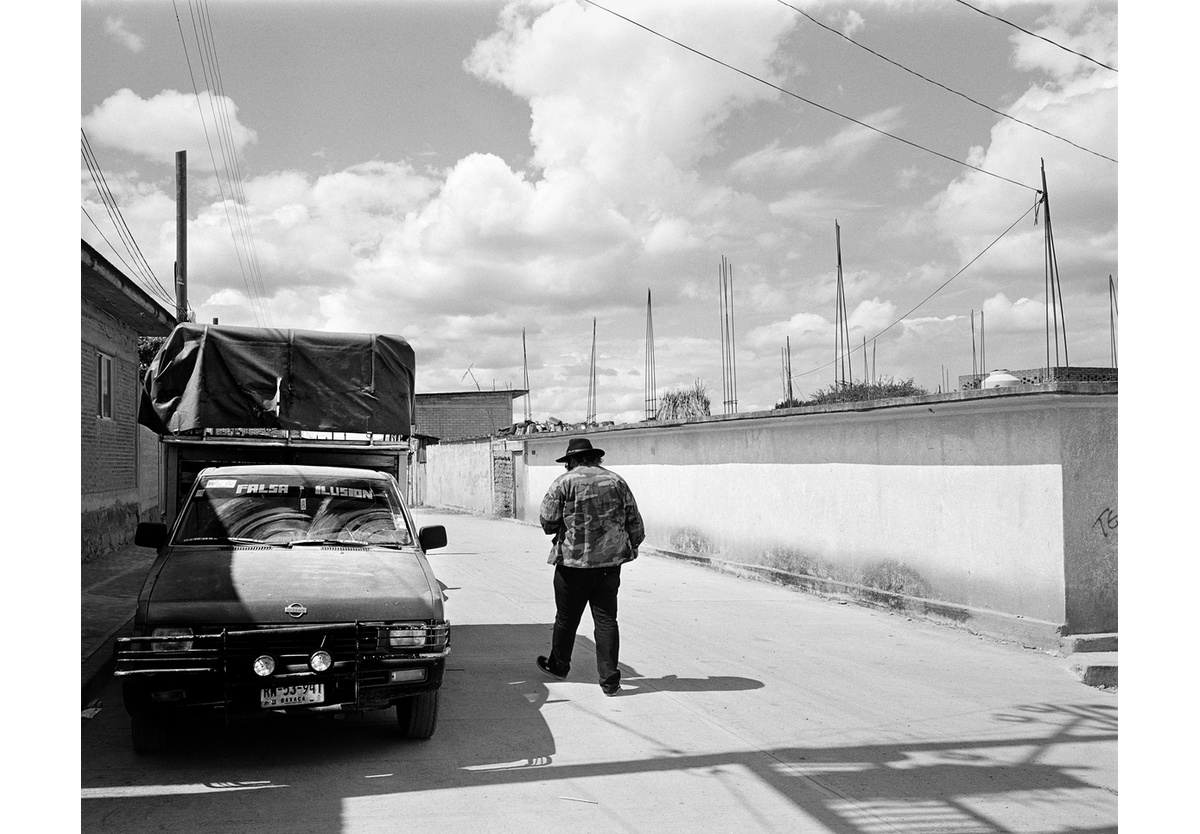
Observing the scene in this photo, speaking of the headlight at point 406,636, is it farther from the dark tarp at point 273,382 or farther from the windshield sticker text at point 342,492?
the dark tarp at point 273,382

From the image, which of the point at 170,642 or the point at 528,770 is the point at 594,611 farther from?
the point at 170,642

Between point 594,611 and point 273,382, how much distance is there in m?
3.73

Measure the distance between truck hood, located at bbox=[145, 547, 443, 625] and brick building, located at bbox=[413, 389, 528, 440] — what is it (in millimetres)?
43338

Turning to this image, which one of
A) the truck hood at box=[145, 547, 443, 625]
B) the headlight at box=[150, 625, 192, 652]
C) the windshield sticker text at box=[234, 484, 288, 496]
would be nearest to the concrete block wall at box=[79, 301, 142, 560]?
the windshield sticker text at box=[234, 484, 288, 496]

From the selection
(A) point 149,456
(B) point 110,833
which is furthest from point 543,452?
(B) point 110,833

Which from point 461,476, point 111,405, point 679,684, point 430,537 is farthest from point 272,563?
point 461,476

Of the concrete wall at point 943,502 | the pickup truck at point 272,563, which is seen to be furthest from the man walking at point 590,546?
the concrete wall at point 943,502

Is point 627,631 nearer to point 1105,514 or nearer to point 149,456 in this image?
point 1105,514

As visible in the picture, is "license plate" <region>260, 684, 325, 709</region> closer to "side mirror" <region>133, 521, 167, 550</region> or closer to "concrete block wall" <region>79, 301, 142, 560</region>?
"side mirror" <region>133, 521, 167, 550</region>

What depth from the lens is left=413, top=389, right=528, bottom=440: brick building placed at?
163ft

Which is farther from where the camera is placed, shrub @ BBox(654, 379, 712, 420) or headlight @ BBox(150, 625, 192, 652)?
shrub @ BBox(654, 379, 712, 420)

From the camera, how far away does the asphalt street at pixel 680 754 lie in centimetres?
463

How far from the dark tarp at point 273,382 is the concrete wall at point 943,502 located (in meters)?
5.83

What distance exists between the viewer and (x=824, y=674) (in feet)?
26.2
